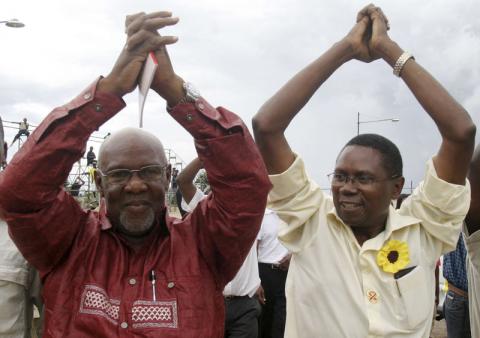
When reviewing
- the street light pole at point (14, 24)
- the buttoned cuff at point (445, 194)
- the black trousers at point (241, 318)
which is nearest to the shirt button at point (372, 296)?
the buttoned cuff at point (445, 194)

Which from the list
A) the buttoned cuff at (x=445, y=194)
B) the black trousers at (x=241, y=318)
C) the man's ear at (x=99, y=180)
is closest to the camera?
the man's ear at (x=99, y=180)

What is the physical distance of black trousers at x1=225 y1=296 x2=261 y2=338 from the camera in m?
4.96

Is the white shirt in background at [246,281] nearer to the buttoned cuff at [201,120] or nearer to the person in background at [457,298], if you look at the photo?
the person in background at [457,298]

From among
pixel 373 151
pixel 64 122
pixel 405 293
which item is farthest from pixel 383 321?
pixel 64 122

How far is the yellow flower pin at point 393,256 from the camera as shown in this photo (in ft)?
8.02

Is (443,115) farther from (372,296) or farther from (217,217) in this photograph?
(217,217)

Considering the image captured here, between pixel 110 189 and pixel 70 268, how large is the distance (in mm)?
328

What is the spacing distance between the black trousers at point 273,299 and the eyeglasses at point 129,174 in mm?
3910

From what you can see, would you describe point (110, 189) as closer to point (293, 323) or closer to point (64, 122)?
point (64, 122)

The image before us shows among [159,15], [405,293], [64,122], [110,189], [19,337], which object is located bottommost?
[19,337]

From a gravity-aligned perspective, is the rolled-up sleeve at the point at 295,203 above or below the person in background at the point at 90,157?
below

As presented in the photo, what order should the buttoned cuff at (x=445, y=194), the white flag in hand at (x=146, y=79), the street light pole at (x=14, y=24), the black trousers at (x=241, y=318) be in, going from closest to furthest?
the white flag in hand at (x=146, y=79)
the buttoned cuff at (x=445, y=194)
the black trousers at (x=241, y=318)
the street light pole at (x=14, y=24)

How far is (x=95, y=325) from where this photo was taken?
6.51 ft

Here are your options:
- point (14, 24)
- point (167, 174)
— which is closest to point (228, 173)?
point (167, 174)
